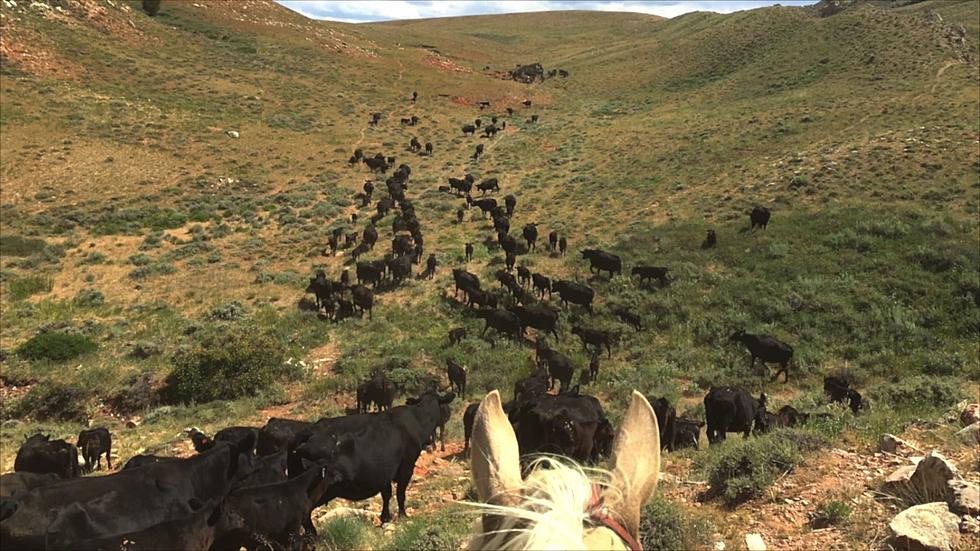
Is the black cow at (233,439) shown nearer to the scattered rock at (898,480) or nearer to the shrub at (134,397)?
the shrub at (134,397)

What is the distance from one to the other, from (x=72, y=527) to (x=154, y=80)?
54084 millimetres

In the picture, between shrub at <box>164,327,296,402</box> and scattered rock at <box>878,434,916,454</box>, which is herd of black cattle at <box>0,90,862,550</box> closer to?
scattered rock at <box>878,434,916,454</box>

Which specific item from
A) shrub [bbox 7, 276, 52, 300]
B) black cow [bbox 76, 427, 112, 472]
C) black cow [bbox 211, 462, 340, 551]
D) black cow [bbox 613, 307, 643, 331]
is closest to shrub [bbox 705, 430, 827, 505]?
black cow [bbox 211, 462, 340, 551]

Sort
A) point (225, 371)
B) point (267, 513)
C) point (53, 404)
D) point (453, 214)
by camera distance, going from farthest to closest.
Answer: point (453, 214)
point (225, 371)
point (53, 404)
point (267, 513)

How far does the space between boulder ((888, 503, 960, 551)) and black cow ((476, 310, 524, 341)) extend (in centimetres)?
1252

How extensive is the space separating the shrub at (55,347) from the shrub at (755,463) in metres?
17.6

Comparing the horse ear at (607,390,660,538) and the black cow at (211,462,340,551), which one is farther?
the black cow at (211,462,340,551)

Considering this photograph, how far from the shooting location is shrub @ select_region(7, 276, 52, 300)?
68.9 feet

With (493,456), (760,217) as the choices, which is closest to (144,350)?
(493,456)

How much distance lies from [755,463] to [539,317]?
10473mm

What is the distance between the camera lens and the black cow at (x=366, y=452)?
7.87 metres

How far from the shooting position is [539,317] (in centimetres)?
1792

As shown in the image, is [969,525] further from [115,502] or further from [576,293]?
[576,293]

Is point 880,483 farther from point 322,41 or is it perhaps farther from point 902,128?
point 322,41
